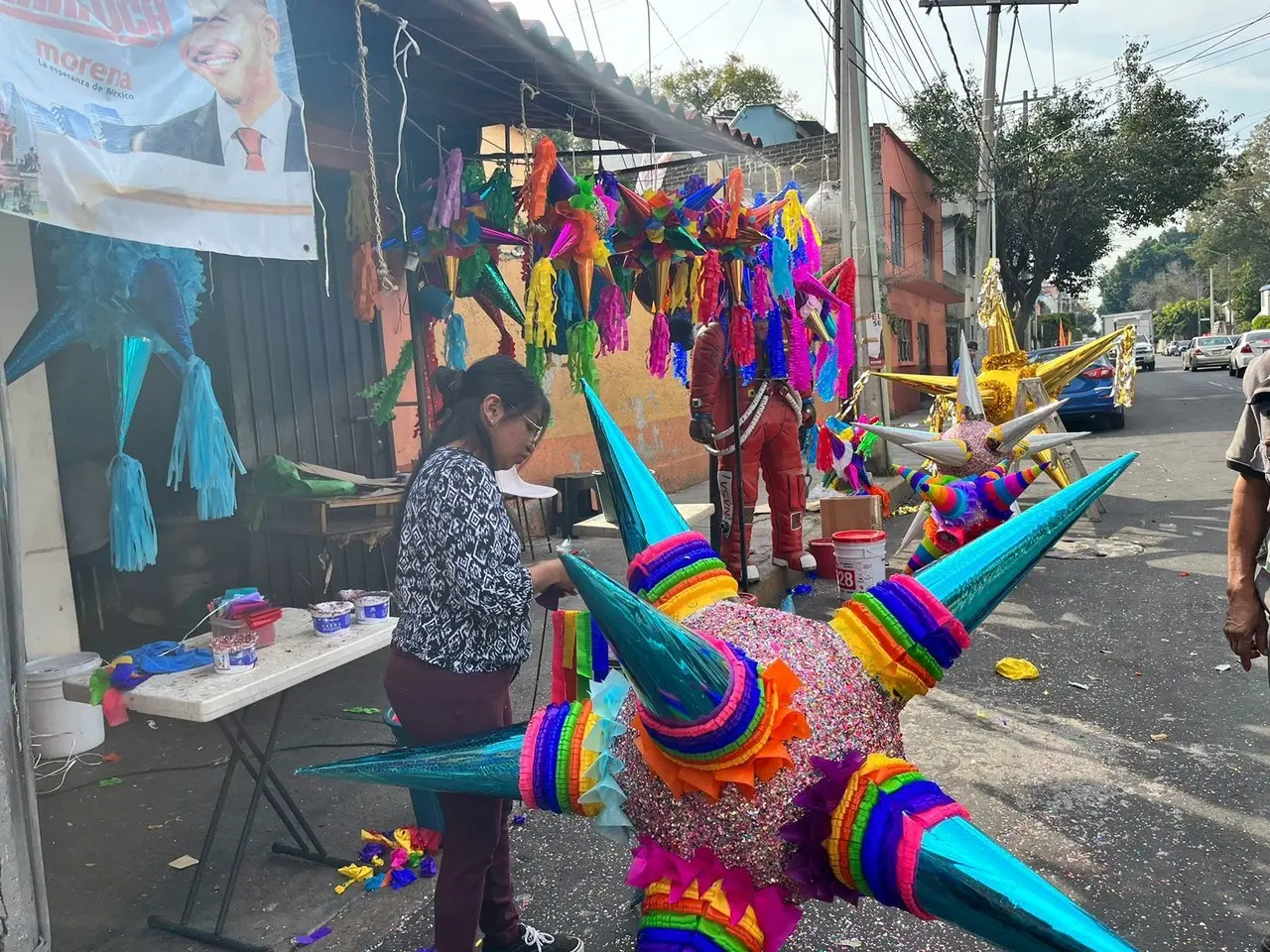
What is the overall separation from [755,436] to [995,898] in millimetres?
5070

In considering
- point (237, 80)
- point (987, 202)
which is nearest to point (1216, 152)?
point (987, 202)

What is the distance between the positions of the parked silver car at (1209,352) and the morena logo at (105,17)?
36.9 m

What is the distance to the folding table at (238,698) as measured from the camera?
2488mm

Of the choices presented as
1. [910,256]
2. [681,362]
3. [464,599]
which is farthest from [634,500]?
[910,256]

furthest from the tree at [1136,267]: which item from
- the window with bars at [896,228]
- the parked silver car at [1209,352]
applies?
the window with bars at [896,228]

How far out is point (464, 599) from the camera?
2039 millimetres

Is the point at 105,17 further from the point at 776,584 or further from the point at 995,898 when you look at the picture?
the point at 776,584

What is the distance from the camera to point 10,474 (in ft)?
5.87

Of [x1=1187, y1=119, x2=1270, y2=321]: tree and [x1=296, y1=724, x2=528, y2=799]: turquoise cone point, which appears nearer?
[x1=296, y1=724, x2=528, y2=799]: turquoise cone point

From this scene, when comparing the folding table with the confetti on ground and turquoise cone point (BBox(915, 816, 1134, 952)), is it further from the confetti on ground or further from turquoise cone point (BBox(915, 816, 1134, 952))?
turquoise cone point (BBox(915, 816, 1134, 952))

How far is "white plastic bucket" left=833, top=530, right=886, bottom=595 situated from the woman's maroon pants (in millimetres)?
4078

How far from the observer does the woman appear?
2037 mm

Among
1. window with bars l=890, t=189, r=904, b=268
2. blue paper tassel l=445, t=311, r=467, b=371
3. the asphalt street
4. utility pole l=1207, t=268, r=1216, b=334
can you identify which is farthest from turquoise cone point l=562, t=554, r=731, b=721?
utility pole l=1207, t=268, r=1216, b=334

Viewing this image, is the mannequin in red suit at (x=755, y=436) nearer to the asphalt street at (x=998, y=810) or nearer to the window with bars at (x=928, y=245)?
the asphalt street at (x=998, y=810)
